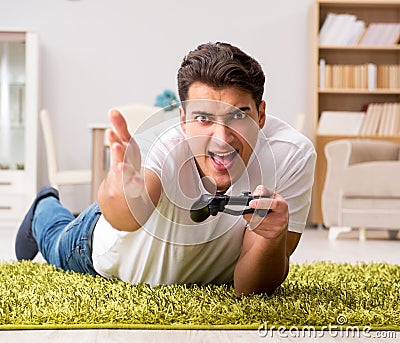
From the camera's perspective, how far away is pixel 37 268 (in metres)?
2.45

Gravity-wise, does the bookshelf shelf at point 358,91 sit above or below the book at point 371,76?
below

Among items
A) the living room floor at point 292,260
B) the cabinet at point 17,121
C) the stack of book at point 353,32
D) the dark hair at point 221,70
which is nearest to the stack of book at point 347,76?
the stack of book at point 353,32

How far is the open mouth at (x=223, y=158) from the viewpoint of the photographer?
1.57 m

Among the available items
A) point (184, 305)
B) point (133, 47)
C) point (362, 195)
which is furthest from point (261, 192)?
point (133, 47)

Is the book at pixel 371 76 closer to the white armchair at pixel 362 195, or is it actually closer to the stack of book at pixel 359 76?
the stack of book at pixel 359 76

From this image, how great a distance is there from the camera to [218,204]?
1565 mm

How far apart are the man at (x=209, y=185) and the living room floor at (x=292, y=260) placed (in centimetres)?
22

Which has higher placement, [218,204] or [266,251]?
[218,204]

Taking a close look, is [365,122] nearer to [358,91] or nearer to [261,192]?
[358,91]

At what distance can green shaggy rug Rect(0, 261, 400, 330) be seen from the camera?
1582mm

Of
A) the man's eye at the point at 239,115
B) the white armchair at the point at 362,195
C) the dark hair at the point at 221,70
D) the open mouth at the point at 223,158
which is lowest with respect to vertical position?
the white armchair at the point at 362,195

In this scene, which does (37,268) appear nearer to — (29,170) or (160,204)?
(160,204)

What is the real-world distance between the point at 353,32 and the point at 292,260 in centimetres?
299

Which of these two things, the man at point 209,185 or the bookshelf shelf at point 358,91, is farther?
the bookshelf shelf at point 358,91
